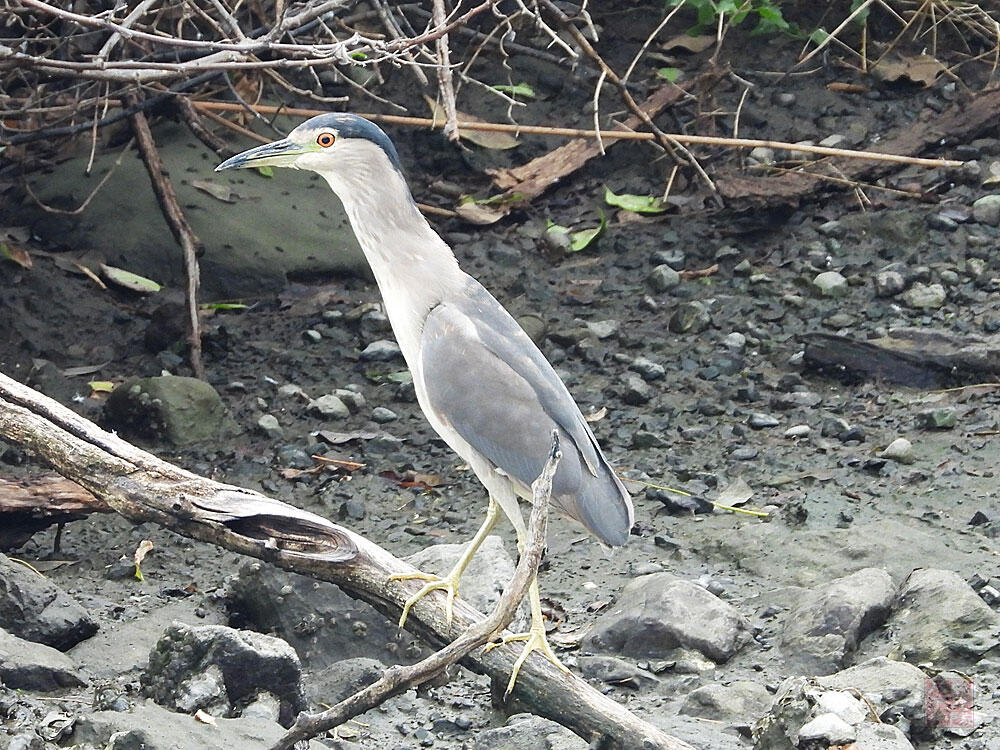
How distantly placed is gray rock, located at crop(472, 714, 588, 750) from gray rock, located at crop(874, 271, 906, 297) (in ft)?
11.5

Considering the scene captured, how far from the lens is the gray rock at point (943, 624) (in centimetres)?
416

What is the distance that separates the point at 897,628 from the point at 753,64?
15.0 feet

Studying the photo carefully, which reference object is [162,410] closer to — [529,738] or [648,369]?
[648,369]

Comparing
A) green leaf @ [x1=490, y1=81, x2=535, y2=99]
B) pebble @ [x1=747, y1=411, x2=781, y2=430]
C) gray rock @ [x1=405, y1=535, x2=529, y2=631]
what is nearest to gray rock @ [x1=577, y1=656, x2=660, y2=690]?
gray rock @ [x1=405, y1=535, x2=529, y2=631]

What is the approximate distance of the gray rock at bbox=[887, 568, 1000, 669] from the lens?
4160 millimetres

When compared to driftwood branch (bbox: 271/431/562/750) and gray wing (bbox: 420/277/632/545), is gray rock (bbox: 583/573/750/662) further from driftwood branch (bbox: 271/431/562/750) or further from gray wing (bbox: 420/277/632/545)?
driftwood branch (bbox: 271/431/562/750)

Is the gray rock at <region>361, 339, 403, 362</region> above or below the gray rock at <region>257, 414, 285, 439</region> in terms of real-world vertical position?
above

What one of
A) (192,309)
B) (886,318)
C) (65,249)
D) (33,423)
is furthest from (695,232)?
(33,423)

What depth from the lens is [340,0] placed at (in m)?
4.58

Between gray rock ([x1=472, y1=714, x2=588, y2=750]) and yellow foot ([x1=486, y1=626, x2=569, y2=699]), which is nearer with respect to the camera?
yellow foot ([x1=486, y1=626, x2=569, y2=699])

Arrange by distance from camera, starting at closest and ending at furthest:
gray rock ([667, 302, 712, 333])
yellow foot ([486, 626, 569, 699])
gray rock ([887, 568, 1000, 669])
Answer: yellow foot ([486, 626, 569, 699]), gray rock ([887, 568, 1000, 669]), gray rock ([667, 302, 712, 333])

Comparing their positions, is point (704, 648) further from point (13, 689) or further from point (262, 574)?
point (13, 689)

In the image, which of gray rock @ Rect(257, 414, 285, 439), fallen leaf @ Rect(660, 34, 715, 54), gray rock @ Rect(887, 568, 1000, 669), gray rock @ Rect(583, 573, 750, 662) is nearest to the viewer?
gray rock @ Rect(887, 568, 1000, 669)

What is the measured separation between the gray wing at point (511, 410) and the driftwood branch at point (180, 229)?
201 cm
